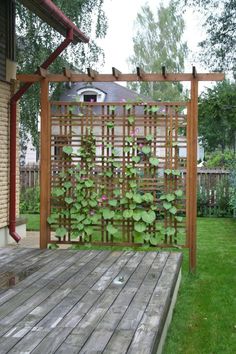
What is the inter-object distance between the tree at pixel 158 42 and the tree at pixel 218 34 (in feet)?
66.8

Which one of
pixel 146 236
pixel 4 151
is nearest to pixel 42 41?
pixel 4 151

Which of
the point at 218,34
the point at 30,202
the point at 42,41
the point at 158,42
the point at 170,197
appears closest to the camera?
the point at 170,197

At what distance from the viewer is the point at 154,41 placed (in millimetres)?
36781

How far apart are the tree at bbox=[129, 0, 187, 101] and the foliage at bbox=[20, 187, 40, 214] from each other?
22.7m

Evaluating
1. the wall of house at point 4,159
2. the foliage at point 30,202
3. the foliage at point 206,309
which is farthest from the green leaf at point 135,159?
the foliage at point 30,202

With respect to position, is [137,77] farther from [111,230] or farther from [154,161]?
[111,230]

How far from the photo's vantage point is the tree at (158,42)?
35969 millimetres

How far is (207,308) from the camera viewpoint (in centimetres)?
515

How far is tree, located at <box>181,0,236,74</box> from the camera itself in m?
15.0

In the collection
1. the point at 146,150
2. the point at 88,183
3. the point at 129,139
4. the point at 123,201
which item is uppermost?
the point at 129,139

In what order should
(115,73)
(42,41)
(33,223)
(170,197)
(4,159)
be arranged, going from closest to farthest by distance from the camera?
(115,73) → (170,197) → (4,159) → (33,223) → (42,41)

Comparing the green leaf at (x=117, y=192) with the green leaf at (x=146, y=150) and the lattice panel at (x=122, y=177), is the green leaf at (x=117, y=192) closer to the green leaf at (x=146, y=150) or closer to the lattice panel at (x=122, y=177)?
the lattice panel at (x=122, y=177)

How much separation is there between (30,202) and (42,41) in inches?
165

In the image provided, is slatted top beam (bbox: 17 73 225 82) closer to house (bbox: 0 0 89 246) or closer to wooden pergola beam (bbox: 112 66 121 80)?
wooden pergola beam (bbox: 112 66 121 80)
